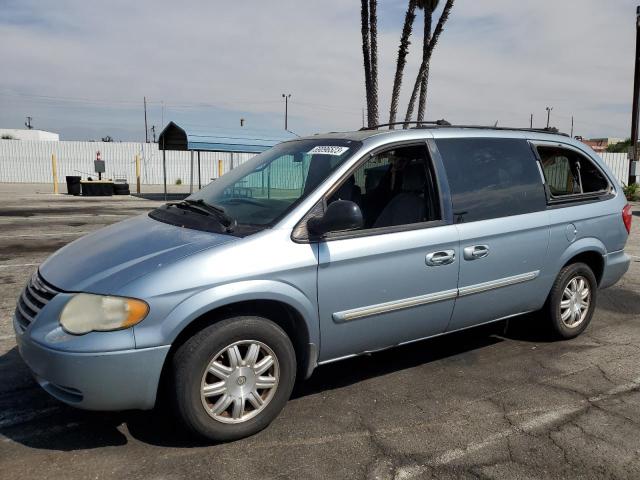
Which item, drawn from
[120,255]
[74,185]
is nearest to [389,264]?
[120,255]

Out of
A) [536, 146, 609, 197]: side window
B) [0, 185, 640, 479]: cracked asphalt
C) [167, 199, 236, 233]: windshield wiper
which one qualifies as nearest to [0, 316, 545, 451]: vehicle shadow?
[0, 185, 640, 479]: cracked asphalt

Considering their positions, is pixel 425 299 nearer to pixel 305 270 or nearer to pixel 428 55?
pixel 305 270

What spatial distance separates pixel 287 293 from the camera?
3166 millimetres

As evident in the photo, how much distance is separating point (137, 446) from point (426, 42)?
19091 mm

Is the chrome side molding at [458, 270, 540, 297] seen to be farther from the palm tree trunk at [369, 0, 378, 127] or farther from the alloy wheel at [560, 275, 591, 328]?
the palm tree trunk at [369, 0, 378, 127]

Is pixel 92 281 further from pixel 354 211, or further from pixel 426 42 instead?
pixel 426 42

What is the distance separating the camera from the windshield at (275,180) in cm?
353

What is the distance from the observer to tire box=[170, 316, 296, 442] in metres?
2.93

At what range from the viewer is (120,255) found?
10.4ft

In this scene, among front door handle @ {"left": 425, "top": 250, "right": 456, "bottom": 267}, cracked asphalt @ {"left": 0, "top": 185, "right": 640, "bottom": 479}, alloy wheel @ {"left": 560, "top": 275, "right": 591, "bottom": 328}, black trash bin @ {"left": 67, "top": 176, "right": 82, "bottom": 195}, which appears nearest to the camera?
cracked asphalt @ {"left": 0, "top": 185, "right": 640, "bottom": 479}

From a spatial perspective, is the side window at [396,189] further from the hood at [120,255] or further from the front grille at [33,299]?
the front grille at [33,299]

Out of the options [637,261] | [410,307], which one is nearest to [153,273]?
[410,307]

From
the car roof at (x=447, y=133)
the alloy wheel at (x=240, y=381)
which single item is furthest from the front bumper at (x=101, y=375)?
the car roof at (x=447, y=133)

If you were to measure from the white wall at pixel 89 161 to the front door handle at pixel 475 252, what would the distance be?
27835 mm
